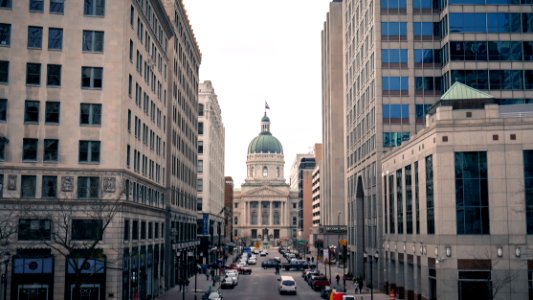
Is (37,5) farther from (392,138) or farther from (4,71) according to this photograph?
(392,138)

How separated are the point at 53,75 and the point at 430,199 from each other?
97.9 ft

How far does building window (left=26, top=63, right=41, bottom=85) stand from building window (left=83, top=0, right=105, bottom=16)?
5.44 meters

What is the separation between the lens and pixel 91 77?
4969 cm

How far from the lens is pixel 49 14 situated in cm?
4919

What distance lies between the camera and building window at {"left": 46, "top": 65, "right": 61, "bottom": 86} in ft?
161

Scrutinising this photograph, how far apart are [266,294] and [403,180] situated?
65.3 ft

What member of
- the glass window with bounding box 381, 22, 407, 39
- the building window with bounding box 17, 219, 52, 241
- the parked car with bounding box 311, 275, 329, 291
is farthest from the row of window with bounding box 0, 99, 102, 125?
the glass window with bounding box 381, 22, 407, 39

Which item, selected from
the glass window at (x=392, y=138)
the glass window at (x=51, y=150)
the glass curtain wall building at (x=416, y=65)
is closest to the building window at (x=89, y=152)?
the glass window at (x=51, y=150)

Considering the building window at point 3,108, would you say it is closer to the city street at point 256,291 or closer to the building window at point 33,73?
the building window at point 33,73

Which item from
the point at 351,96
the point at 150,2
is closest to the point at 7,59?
the point at 150,2

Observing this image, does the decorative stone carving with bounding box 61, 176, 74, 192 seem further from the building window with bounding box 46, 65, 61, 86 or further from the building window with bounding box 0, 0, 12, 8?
the building window with bounding box 0, 0, 12, 8

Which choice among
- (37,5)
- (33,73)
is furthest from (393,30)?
(33,73)

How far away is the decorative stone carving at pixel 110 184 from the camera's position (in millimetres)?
49019

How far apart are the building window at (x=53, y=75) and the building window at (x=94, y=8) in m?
4.69
